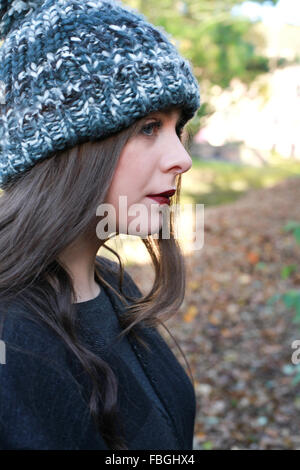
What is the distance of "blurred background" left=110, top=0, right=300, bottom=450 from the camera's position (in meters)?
3.88

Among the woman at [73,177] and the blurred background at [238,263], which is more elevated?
the woman at [73,177]

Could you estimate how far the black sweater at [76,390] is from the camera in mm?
1113

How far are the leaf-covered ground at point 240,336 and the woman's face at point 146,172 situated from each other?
2.67m

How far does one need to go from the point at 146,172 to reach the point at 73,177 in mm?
234

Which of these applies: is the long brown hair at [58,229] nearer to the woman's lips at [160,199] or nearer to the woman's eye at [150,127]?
the woman's eye at [150,127]

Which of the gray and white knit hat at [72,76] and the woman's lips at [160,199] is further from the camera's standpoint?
the woman's lips at [160,199]

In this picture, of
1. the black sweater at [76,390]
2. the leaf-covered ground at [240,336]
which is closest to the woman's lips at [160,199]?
the black sweater at [76,390]

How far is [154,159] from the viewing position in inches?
55.4

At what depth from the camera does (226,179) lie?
1562 centimetres

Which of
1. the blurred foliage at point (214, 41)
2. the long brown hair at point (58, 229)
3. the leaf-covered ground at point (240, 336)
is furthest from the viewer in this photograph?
the blurred foliage at point (214, 41)

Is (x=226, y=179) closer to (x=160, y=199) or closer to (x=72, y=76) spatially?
(x=160, y=199)

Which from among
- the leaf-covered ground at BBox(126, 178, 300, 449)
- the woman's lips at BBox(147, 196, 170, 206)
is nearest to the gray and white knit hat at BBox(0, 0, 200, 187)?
the woman's lips at BBox(147, 196, 170, 206)

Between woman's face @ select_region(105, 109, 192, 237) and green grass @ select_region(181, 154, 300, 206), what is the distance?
10.4m
